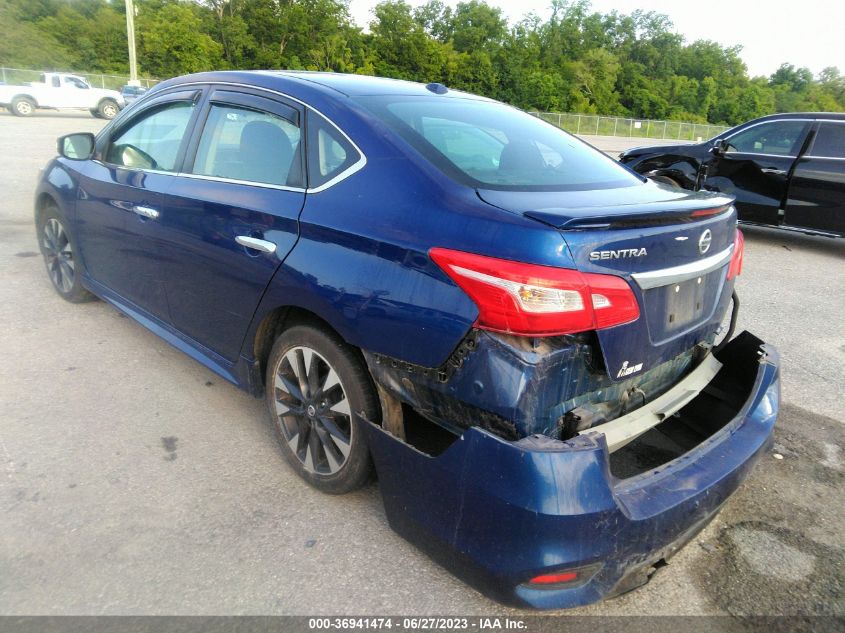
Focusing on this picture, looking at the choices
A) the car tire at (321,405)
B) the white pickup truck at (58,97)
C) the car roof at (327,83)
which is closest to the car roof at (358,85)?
the car roof at (327,83)

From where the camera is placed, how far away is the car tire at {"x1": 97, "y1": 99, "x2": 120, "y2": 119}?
2873 cm

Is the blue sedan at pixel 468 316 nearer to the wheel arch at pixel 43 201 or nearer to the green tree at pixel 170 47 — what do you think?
the wheel arch at pixel 43 201

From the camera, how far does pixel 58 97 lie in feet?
91.0

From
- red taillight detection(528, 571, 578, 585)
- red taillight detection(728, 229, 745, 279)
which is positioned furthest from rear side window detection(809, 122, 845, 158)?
red taillight detection(528, 571, 578, 585)

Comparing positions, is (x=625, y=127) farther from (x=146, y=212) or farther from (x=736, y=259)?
(x=146, y=212)

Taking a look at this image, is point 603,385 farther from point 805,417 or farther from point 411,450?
point 805,417

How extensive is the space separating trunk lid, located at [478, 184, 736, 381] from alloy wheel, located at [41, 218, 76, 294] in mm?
3834

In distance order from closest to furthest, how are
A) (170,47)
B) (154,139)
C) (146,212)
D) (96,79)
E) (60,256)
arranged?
(146,212) < (154,139) < (60,256) < (96,79) < (170,47)

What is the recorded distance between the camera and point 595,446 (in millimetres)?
1876

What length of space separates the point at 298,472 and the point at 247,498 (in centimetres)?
25

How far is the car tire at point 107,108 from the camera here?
28.7 metres

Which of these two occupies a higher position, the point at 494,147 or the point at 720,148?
the point at 494,147

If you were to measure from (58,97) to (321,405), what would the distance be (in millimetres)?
31156

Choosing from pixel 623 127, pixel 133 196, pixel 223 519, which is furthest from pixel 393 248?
pixel 623 127
